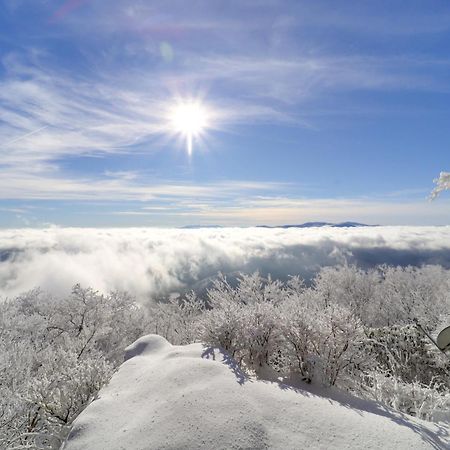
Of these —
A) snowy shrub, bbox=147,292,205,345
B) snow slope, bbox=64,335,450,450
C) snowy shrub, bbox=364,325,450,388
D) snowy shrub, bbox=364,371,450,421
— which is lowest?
snowy shrub, bbox=147,292,205,345

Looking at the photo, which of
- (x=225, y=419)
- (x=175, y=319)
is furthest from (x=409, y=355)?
(x=175, y=319)

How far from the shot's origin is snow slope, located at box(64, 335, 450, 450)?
654cm

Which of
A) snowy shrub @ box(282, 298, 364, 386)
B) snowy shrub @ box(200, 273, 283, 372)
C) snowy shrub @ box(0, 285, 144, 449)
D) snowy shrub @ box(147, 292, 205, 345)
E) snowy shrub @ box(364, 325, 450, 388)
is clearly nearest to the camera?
snowy shrub @ box(0, 285, 144, 449)

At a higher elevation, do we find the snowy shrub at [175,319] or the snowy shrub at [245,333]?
the snowy shrub at [245,333]

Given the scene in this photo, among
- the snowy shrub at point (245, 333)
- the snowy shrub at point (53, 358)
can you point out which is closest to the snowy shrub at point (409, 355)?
the snowy shrub at point (245, 333)

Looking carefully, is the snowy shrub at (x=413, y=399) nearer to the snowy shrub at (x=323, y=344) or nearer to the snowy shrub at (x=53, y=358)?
the snowy shrub at (x=323, y=344)

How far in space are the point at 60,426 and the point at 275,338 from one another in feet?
24.3

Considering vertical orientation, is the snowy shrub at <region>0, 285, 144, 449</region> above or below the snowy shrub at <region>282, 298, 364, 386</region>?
below

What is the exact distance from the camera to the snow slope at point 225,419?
21.4 ft

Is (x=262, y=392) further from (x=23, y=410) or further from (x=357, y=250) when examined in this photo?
(x=357, y=250)

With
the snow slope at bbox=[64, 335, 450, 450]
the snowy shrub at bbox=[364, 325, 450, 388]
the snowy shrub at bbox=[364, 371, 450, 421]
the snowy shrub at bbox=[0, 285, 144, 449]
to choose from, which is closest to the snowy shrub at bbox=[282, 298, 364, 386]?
the snow slope at bbox=[64, 335, 450, 450]

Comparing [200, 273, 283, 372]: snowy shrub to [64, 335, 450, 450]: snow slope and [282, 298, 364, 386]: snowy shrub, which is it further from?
[64, 335, 450, 450]: snow slope

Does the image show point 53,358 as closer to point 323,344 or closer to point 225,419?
point 225,419

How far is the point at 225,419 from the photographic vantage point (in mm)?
6871
